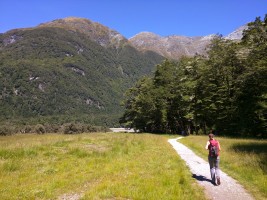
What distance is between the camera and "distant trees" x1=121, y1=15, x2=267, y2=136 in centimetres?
4190

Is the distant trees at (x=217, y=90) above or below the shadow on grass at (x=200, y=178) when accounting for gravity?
above

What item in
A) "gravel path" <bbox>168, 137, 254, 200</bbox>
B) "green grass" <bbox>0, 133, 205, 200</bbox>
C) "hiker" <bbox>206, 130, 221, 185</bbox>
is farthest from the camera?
"hiker" <bbox>206, 130, 221, 185</bbox>

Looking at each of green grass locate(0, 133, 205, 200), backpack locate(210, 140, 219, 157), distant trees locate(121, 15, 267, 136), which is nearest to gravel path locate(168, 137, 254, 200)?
green grass locate(0, 133, 205, 200)

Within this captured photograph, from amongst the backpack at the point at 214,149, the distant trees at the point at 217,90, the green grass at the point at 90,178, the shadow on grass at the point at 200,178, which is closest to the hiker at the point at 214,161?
the backpack at the point at 214,149

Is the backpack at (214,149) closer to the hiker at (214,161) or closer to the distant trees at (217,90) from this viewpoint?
the hiker at (214,161)

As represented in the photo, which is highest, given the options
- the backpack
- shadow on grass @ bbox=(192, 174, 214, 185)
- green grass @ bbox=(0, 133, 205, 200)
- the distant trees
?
the distant trees

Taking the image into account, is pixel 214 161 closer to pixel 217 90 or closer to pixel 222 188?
pixel 222 188

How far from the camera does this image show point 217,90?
49938 millimetres

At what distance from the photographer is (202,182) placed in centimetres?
1241

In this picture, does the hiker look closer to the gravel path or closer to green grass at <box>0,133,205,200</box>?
the gravel path

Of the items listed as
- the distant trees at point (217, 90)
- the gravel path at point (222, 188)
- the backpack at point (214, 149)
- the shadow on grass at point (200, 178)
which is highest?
the distant trees at point (217, 90)

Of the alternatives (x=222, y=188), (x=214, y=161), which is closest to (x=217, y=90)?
(x=214, y=161)

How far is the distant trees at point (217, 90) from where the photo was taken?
41900mm

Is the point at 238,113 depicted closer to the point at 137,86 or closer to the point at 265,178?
the point at 265,178
